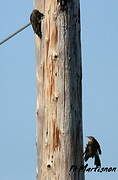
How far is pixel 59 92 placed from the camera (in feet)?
13.5

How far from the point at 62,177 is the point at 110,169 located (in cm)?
85

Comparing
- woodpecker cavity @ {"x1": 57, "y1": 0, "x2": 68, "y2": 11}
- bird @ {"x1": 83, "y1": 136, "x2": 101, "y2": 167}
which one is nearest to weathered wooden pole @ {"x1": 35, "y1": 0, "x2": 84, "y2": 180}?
woodpecker cavity @ {"x1": 57, "y1": 0, "x2": 68, "y2": 11}

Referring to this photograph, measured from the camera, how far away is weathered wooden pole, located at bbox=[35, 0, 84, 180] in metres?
4.03

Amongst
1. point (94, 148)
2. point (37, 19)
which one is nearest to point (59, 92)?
point (94, 148)

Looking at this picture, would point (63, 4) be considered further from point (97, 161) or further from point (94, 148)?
point (97, 161)

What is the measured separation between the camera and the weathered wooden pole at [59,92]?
Result: 4031 millimetres

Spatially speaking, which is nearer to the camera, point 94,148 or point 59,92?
point 59,92

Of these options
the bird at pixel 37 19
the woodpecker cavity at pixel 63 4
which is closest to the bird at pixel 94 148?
the bird at pixel 37 19

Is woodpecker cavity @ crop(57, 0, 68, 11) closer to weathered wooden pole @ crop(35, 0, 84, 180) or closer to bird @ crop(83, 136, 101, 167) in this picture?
weathered wooden pole @ crop(35, 0, 84, 180)

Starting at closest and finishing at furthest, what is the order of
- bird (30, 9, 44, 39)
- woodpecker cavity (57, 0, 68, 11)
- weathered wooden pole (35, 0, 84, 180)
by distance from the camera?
weathered wooden pole (35, 0, 84, 180)
woodpecker cavity (57, 0, 68, 11)
bird (30, 9, 44, 39)

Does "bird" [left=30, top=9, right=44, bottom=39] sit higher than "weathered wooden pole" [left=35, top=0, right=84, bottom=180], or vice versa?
"bird" [left=30, top=9, right=44, bottom=39]

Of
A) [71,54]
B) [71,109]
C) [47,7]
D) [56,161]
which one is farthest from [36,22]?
[56,161]

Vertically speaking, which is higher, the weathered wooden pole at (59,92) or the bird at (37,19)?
the bird at (37,19)

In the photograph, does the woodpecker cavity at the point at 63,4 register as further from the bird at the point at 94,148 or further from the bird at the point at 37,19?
the bird at the point at 94,148
